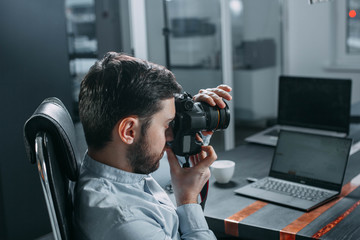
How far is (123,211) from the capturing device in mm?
1044

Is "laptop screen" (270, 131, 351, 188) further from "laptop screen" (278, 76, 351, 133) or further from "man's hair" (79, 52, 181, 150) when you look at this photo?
"man's hair" (79, 52, 181, 150)

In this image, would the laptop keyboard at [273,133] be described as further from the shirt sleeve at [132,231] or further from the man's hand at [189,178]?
the shirt sleeve at [132,231]

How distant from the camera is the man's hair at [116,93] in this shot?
106 centimetres

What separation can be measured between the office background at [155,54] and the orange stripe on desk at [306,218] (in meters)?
1.76

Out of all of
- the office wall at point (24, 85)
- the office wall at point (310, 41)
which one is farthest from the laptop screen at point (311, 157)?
the office wall at point (310, 41)

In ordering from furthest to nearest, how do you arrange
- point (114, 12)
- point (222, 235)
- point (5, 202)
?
point (114, 12) < point (5, 202) < point (222, 235)

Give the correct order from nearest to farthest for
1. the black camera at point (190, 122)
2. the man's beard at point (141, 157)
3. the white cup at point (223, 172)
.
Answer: the man's beard at point (141, 157)
the black camera at point (190, 122)
the white cup at point (223, 172)

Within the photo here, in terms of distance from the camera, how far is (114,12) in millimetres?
4070

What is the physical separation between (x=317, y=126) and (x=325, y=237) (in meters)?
1.15

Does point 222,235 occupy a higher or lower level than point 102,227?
lower

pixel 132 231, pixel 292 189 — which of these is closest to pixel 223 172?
pixel 292 189

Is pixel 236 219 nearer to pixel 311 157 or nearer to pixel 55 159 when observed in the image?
pixel 311 157

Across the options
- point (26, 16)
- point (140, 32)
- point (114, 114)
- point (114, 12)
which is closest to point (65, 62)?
point (26, 16)

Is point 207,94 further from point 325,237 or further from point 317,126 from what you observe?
point 317,126
